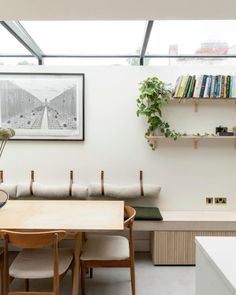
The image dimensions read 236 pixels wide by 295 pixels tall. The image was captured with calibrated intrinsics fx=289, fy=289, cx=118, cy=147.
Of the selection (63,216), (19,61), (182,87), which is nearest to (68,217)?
(63,216)

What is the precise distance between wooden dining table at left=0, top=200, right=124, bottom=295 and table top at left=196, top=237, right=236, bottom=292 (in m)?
0.81

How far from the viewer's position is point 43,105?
3.67m

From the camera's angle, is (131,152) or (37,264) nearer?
(37,264)

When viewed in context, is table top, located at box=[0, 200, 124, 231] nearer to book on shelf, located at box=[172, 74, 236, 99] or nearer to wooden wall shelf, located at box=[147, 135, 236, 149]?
wooden wall shelf, located at box=[147, 135, 236, 149]

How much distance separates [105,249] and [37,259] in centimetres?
59

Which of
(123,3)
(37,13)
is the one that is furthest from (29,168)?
(123,3)

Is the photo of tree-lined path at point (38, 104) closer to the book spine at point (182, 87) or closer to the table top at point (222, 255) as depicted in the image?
the book spine at point (182, 87)

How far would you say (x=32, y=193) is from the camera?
11.8ft

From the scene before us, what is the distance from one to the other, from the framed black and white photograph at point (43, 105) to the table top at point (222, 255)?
96.2 inches

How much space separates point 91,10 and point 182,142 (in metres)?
2.04

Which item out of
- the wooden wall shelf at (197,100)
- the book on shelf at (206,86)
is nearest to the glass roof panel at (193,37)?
the book on shelf at (206,86)

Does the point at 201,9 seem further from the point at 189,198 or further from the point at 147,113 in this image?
the point at 189,198

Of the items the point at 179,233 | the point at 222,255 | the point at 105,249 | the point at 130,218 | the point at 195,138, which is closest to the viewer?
the point at 222,255

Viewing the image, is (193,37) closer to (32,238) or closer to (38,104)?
(38,104)
